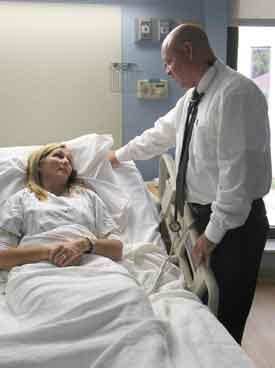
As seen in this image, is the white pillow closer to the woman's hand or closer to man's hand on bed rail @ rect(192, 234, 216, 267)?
the woman's hand

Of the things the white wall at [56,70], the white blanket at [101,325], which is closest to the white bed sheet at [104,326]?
the white blanket at [101,325]

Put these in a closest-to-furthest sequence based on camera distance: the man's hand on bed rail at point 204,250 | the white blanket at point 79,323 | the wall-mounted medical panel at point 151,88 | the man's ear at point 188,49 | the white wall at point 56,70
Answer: the white blanket at point 79,323 < the man's hand on bed rail at point 204,250 < the man's ear at point 188,49 < the white wall at point 56,70 < the wall-mounted medical panel at point 151,88

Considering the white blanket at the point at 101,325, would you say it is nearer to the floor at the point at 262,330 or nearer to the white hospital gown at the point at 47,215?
the white hospital gown at the point at 47,215

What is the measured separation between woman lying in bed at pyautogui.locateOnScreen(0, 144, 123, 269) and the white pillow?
9 centimetres

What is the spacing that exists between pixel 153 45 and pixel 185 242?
1471 mm

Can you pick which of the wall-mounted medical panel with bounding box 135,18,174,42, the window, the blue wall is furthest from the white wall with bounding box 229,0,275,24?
the wall-mounted medical panel with bounding box 135,18,174,42

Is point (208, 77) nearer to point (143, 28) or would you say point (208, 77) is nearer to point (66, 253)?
point (66, 253)

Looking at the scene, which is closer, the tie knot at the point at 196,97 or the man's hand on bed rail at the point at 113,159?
the tie knot at the point at 196,97

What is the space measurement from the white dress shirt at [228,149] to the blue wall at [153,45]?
3.52 ft

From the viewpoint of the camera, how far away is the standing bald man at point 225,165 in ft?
5.56

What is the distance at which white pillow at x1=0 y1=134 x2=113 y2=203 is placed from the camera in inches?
88.4

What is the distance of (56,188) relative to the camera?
2193 millimetres

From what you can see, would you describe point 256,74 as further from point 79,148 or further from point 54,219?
point 54,219

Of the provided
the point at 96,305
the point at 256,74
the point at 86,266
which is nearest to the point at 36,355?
the point at 96,305
